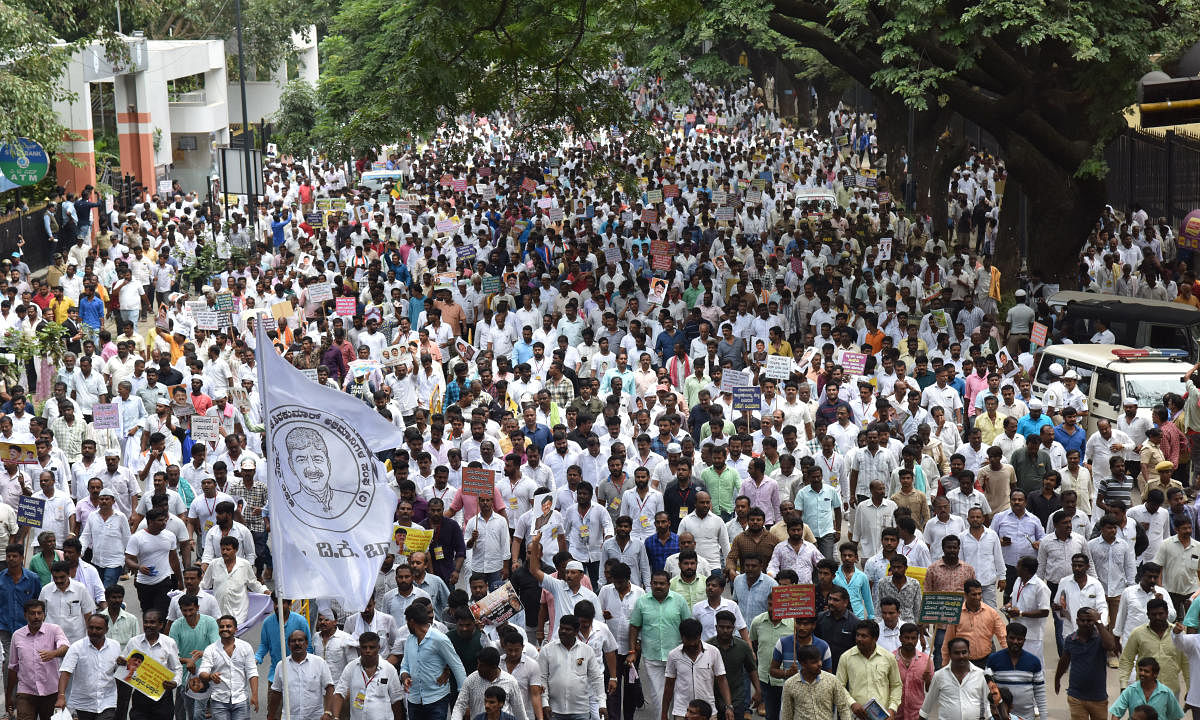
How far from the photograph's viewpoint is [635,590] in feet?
35.0

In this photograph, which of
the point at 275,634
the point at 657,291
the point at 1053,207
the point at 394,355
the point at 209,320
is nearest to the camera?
the point at 275,634

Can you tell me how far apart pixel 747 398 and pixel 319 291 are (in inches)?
298

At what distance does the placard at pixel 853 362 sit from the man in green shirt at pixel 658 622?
20.9 ft

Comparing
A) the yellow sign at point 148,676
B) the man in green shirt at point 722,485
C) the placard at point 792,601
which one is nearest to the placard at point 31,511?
the yellow sign at point 148,676

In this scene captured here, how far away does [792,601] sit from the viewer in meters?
10.0

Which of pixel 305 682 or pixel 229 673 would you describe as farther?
pixel 229 673

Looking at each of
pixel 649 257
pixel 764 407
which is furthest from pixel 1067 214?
pixel 764 407

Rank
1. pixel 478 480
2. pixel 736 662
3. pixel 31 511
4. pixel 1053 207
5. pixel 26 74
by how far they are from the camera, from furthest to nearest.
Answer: pixel 1053 207 < pixel 26 74 < pixel 478 480 < pixel 31 511 < pixel 736 662

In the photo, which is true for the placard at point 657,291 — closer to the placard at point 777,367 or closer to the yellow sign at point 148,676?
the placard at point 777,367

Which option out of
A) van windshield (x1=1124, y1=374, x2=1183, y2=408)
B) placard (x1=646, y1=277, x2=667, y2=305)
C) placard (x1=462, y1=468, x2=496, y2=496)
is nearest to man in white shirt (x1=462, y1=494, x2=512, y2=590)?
placard (x1=462, y1=468, x2=496, y2=496)

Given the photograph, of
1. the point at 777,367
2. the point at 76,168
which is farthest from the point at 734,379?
the point at 76,168

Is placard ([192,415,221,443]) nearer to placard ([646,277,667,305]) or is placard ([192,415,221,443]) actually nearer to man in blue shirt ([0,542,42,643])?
man in blue shirt ([0,542,42,643])

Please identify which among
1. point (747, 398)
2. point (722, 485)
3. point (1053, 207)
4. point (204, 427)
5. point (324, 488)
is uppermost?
point (1053, 207)

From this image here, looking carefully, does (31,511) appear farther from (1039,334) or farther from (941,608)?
(1039,334)
